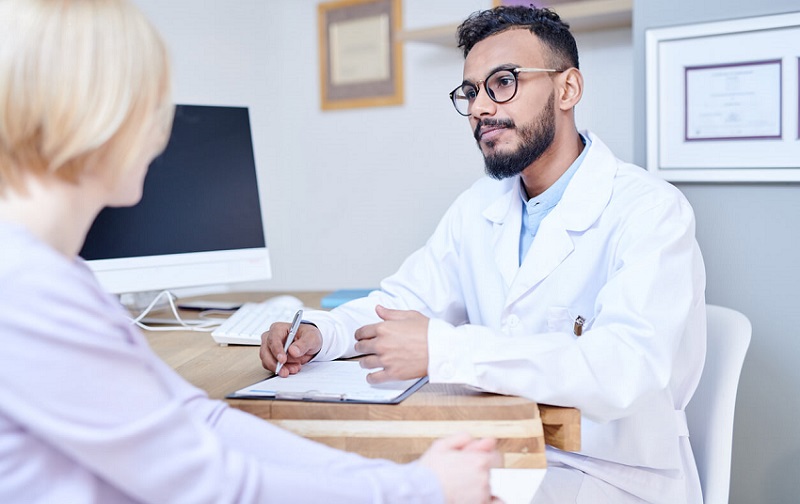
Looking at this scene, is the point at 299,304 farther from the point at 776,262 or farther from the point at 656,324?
the point at 776,262

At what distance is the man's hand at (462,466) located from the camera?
76cm

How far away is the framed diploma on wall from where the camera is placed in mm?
1480

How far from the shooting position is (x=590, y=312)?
Answer: 1340mm

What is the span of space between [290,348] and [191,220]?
64 centimetres

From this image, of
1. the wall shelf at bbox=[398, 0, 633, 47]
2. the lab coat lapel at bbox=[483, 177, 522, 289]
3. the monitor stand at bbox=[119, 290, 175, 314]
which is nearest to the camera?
the lab coat lapel at bbox=[483, 177, 522, 289]

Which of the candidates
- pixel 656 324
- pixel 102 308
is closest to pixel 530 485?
pixel 656 324

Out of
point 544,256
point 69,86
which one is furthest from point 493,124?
point 69,86

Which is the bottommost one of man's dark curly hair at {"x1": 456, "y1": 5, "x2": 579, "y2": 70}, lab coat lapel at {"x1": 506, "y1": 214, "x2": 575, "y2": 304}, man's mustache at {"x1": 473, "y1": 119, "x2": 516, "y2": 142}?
lab coat lapel at {"x1": 506, "y1": 214, "x2": 575, "y2": 304}

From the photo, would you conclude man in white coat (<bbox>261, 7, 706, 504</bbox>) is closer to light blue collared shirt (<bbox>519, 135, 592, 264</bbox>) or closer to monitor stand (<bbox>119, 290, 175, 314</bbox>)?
light blue collared shirt (<bbox>519, 135, 592, 264</bbox>)

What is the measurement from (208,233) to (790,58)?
1280 millimetres

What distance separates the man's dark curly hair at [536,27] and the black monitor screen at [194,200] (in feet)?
1.98

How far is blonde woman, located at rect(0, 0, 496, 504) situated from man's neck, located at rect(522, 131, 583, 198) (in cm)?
97

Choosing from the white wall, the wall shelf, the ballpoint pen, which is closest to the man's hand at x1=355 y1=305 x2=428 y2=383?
the ballpoint pen

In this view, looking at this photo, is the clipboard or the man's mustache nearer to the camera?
the clipboard
